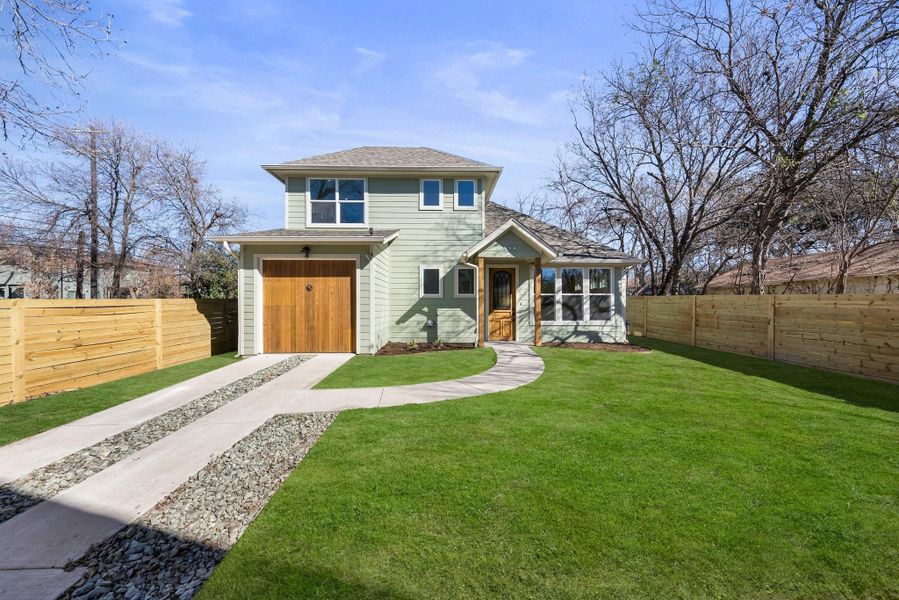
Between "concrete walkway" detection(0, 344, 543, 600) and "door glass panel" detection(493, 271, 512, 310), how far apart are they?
17.8ft

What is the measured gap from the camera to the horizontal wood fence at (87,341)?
18.5 ft

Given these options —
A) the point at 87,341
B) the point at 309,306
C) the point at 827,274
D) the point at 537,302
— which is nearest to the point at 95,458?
the point at 87,341

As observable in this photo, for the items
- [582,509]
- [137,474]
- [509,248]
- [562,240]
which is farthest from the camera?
[562,240]

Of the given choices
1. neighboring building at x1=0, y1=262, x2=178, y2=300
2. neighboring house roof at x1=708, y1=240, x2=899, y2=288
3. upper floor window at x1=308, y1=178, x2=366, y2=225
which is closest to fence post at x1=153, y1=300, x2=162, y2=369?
upper floor window at x1=308, y1=178, x2=366, y2=225

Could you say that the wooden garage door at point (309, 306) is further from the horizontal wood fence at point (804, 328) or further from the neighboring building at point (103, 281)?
the horizontal wood fence at point (804, 328)

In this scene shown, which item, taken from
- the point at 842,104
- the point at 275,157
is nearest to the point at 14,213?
the point at 275,157

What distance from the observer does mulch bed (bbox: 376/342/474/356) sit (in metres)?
10.6

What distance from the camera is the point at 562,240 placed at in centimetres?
1361

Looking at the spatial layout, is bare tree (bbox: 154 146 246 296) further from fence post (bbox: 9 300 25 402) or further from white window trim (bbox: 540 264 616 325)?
white window trim (bbox: 540 264 616 325)

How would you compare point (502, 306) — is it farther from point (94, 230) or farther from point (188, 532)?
point (94, 230)

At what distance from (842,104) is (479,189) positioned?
9.11 m

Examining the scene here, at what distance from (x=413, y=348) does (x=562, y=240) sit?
6789mm

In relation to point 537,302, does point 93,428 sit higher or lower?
lower

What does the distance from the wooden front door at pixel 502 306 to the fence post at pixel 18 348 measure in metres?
10.3
